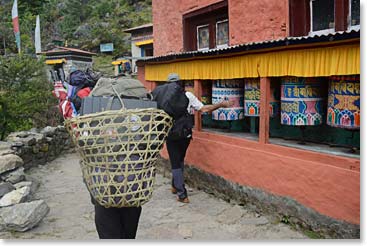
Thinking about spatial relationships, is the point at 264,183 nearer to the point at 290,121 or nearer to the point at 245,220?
the point at 245,220

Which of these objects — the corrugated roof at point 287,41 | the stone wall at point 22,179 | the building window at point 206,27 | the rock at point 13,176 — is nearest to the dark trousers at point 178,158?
the corrugated roof at point 287,41

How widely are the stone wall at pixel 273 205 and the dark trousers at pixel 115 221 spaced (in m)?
2.11

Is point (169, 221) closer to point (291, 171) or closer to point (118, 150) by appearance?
point (291, 171)

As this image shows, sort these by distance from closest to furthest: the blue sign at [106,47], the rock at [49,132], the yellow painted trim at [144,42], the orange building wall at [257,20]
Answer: the orange building wall at [257,20] < the rock at [49,132] < the yellow painted trim at [144,42] < the blue sign at [106,47]

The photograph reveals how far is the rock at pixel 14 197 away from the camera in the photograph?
15.5 feet

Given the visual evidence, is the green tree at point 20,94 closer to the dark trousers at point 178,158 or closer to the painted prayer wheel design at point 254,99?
the dark trousers at point 178,158

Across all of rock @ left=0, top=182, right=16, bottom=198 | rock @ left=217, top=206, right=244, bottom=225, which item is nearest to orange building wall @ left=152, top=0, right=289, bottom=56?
rock @ left=217, top=206, right=244, bottom=225

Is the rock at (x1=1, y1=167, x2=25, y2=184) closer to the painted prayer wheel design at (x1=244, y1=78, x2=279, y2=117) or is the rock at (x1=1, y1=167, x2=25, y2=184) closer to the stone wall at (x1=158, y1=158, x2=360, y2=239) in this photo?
the stone wall at (x1=158, y1=158, x2=360, y2=239)

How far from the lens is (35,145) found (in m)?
Answer: 8.03

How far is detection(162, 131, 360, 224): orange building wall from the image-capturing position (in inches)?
152

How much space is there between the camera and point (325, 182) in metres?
4.08

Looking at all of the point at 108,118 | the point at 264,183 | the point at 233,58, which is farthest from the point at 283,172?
the point at 108,118

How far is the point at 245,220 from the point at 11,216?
271 centimetres

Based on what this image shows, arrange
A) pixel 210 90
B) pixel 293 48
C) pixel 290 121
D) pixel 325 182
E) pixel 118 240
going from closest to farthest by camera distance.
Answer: pixel 118 240
pixel 325 182
pixel 293 48
pixel 290 121
pixel 210 90
